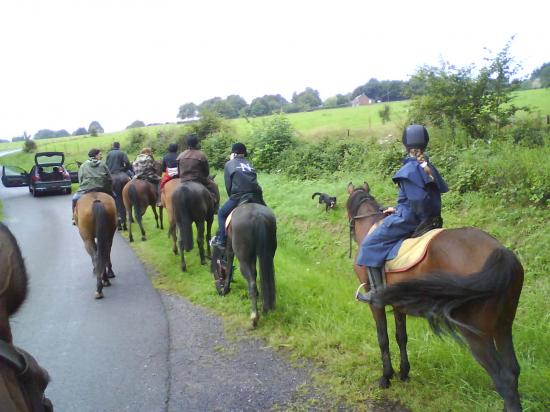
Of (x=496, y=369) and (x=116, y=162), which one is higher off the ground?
(x=116, y=162)

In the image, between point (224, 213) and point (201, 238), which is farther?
point (201, 238)

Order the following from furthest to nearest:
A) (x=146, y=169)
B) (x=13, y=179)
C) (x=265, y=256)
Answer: (x=13, y=179), (x=146, y=169), (x=265, y=256)

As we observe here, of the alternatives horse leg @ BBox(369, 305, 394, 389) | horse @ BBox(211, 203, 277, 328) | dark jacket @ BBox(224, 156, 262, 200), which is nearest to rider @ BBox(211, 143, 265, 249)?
dark jacket @ BBox(224, 156, 262, 200)

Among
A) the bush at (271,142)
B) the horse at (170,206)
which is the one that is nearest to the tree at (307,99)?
the bush at (271,142)

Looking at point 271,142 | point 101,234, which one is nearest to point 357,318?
point 101,234

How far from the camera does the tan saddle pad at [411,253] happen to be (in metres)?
3.90

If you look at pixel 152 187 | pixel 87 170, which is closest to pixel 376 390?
pixel 87 170

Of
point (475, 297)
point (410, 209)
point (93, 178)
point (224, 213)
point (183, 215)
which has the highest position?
point (93, 178)

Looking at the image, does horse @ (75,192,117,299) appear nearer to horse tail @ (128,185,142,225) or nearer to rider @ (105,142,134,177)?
horse tail @ (128,185,142,225)

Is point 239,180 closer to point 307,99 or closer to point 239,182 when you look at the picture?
point 239,182

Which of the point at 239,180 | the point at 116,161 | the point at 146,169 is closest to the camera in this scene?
the point at 239,180

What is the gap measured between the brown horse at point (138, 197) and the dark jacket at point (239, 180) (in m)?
5.73

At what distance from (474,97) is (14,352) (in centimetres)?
1273

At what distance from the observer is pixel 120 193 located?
13453mm
